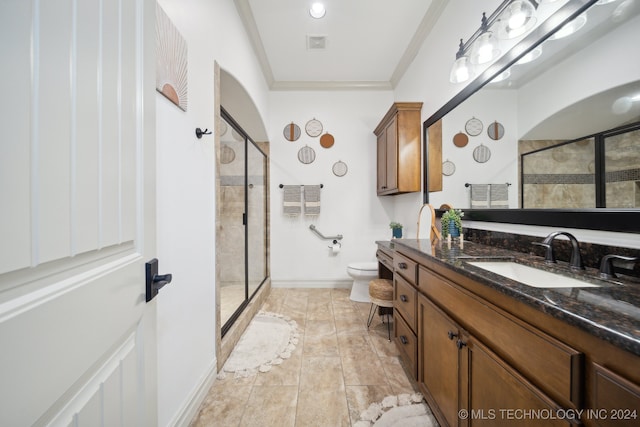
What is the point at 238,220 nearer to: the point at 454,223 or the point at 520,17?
the point at 454,223

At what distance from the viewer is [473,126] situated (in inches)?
67.8

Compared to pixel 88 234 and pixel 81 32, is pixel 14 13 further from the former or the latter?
pixel 88 234

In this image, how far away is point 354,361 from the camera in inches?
69.6

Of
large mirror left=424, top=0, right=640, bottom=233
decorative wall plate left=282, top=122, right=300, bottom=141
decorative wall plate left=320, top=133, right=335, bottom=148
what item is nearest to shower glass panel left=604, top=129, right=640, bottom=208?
large mirror left=424, top=0, right=640, bottom=233

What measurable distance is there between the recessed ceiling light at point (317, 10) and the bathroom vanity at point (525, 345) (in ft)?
7.16

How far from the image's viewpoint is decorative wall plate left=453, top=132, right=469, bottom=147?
1821 mm

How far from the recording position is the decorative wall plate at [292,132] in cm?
338

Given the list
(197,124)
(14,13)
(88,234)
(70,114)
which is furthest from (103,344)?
(197,124)

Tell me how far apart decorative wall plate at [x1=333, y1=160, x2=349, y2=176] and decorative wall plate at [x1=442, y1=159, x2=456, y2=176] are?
4.96 feet

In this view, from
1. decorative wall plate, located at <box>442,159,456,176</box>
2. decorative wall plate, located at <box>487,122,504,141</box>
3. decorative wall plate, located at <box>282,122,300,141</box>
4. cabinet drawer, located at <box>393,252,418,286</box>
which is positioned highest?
decorative wall plate, located at <box>282,122,300,141</box>

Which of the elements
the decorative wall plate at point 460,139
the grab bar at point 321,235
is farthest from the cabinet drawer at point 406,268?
the grab bar at point 321,235

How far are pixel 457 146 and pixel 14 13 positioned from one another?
7.19 feet

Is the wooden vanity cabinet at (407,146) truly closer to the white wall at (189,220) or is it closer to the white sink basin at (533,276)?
the white sink basin at (533,276)

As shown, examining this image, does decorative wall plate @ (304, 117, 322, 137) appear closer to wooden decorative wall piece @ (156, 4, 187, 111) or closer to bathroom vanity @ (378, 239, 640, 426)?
wooden decorative wall piece @ (156, 4, 187, 111)
